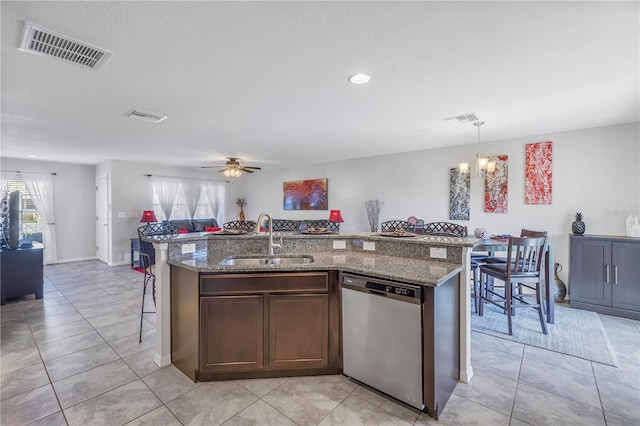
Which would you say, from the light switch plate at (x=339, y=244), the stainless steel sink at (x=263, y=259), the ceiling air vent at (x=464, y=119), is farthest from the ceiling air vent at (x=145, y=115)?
the ceiling air vent at (x=464, y=119)

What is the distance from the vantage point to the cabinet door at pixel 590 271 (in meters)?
3.74

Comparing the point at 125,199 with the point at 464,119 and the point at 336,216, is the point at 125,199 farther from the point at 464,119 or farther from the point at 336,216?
the point at 464,119

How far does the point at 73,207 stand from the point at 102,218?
0.72m

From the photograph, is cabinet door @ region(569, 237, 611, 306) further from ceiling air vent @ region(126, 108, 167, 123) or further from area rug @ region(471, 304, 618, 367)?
ceiling air vent @ region(126, 108, 167, 123)

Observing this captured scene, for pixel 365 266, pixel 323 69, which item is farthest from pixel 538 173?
pixel 323 69

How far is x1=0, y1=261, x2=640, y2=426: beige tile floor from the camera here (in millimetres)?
1910

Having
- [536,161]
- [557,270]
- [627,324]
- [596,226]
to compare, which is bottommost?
[627,324]

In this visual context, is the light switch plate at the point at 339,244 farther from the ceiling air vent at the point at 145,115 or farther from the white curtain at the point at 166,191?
the white curtain at the point at 166,191

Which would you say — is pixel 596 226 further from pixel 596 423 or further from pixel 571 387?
pixel 596 423

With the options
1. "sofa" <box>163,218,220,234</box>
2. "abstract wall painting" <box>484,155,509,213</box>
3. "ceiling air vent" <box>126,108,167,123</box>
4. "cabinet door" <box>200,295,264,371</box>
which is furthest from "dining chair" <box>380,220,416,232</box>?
"sofa" <box>163,218,220,234</box>

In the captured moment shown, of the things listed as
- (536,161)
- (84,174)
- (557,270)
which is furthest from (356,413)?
(84,174)

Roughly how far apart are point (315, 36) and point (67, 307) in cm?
470

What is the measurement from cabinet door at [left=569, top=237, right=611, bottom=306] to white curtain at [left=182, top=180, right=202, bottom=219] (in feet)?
27.3

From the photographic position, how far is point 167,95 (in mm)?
2873
